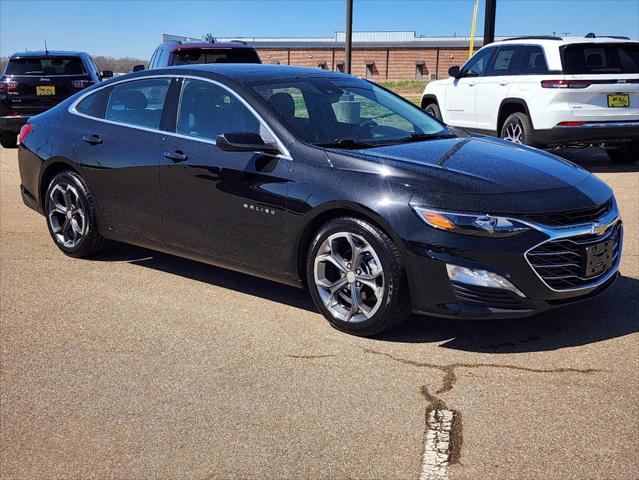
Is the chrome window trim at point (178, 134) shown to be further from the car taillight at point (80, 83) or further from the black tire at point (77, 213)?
the car taillight at point (80, 83)

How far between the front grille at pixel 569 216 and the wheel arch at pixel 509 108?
716cm

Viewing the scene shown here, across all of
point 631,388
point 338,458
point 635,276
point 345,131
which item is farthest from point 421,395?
point 635,276

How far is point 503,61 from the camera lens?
1287 cm

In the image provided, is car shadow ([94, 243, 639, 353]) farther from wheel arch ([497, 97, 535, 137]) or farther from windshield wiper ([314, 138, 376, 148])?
wheel arch ([497, 97, 535, 137])

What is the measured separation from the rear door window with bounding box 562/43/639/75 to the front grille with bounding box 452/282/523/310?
25.1 ft

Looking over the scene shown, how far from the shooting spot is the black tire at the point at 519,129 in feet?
38.9

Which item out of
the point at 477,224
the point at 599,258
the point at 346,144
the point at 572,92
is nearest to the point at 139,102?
the point at 346,144

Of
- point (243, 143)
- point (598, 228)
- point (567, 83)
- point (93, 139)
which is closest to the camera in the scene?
point (598, 228)

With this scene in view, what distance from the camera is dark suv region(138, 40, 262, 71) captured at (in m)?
12.7

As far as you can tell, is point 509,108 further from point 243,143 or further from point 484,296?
point 484,296

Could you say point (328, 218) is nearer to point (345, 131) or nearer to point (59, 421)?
point (345, 131)

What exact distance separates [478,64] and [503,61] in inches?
30.8

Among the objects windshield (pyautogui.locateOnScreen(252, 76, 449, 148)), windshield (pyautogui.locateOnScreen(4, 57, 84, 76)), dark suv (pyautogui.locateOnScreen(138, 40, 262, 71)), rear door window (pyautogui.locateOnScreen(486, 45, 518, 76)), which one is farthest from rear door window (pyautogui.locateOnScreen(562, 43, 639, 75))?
windshield (pyautogui.locateOnScreen(4, 57, 84, 76))

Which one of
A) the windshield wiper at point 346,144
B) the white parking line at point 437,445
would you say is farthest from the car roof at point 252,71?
the white parking line at point 437,445
